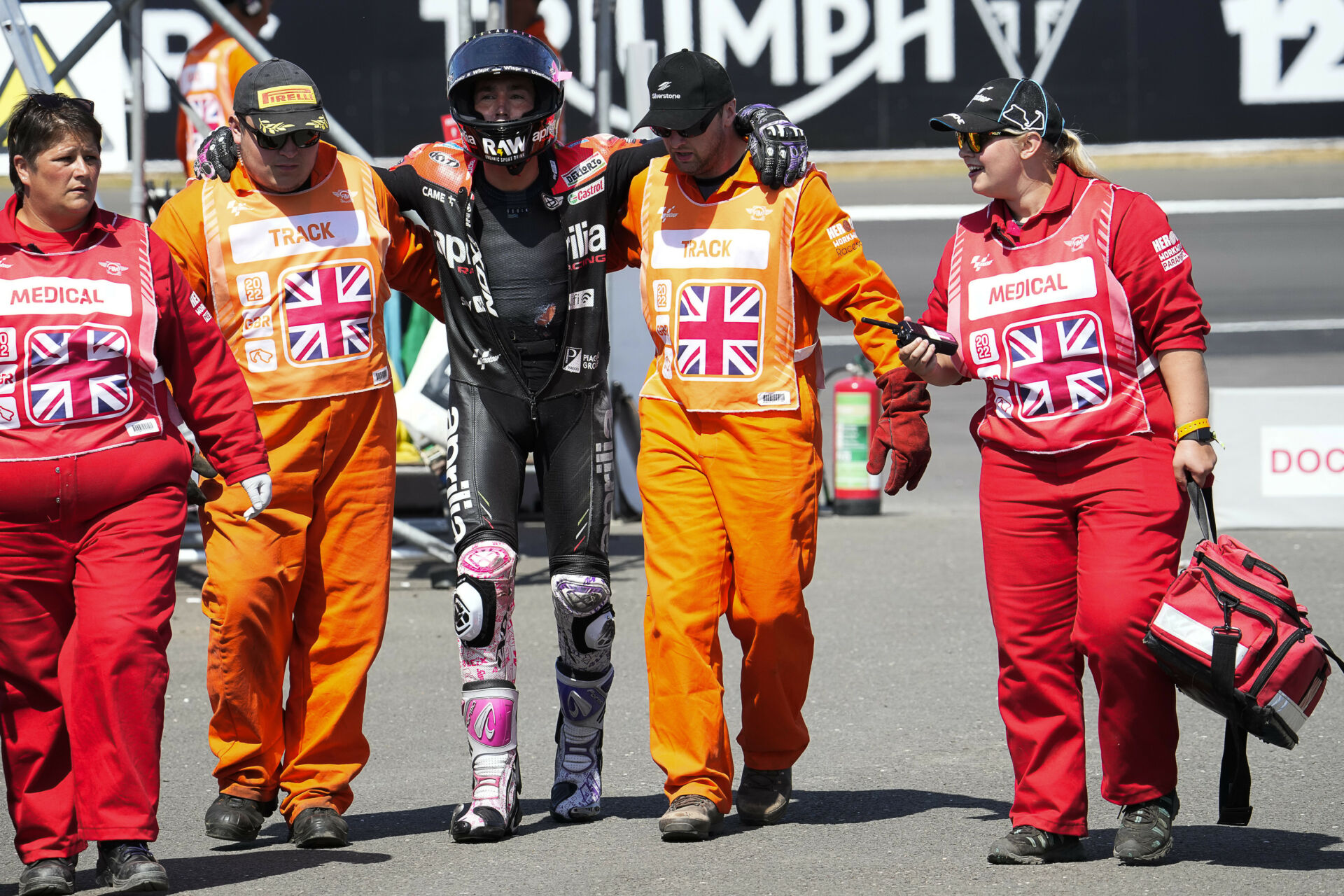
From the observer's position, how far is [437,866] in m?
4.96

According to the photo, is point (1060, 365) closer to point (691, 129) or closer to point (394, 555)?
point (691, 129)

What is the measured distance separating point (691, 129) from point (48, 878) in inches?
105

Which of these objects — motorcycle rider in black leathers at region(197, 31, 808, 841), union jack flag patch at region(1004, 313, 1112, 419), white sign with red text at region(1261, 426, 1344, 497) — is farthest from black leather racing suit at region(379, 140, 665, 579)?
white sign with red text at region(1261, 426, 1344, 497)

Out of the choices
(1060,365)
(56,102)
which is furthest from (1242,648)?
(56,102)

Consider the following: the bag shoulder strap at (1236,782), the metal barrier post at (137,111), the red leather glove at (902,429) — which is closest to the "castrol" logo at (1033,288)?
the red leather glove at (902,429)

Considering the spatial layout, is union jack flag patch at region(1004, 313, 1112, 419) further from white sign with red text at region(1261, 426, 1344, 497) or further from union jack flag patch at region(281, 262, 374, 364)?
white sign with red text at region(1261, 426, 1344, 497)

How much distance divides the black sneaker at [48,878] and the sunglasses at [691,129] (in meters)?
2.56

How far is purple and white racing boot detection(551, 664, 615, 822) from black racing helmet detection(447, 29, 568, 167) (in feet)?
5.18

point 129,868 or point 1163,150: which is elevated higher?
point 1163,150

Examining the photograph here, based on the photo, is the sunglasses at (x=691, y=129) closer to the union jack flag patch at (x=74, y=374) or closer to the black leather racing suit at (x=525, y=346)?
the black leather racing suit at (x=525, y=346)

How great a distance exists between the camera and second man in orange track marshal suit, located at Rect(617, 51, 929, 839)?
17.2ft

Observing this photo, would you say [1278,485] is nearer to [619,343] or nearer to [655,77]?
[619,343]

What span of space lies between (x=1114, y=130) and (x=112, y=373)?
18284mm

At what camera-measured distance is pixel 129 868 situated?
4.56 meters
